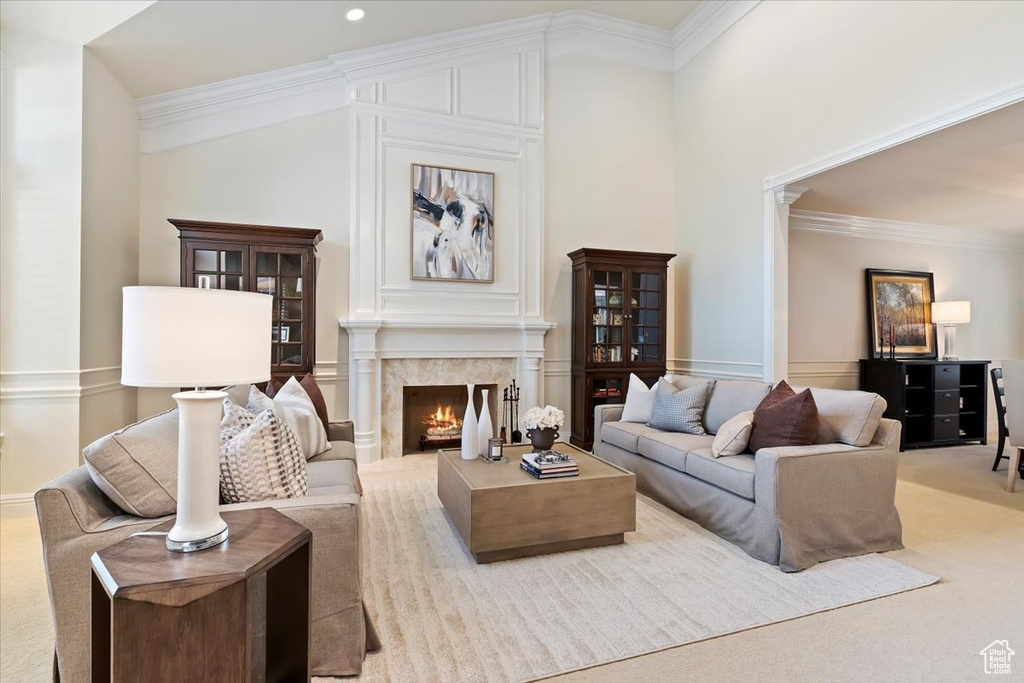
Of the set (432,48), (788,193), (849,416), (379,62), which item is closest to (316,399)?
(849,416)

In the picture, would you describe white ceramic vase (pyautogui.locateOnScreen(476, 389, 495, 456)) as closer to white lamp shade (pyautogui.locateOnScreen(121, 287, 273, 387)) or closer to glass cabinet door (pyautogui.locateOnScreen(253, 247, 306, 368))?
white lamp shade (pyautogui.locateOnScreen(121, 287, 273, 387))

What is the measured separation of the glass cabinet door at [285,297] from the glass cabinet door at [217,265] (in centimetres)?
15

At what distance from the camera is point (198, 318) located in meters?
1.31

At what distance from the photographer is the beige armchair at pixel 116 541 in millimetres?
1420

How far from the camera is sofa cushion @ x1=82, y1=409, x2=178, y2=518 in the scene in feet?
4.95

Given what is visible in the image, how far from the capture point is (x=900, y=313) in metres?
5.84

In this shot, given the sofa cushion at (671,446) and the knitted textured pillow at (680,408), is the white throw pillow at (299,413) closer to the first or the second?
the sofa cushion at (671,446)

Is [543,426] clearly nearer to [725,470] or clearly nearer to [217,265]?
[725,470]

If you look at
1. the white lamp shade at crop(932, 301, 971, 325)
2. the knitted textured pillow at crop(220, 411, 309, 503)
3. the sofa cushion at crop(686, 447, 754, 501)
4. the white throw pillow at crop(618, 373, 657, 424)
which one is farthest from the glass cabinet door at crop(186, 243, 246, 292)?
the white lamp shade at crop(932, 301, 971, 325)

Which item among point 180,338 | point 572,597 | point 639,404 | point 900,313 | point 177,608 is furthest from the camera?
point 900,313

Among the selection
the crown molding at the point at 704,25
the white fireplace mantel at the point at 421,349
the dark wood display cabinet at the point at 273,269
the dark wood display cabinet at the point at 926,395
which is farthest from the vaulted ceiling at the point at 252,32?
the dark wood display cabinet at the point at 926,395

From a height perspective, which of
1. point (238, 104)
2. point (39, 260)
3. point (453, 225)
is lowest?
point (39, 260)

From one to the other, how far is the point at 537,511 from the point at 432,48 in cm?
442

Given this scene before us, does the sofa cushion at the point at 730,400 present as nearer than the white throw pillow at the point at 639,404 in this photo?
Yes
